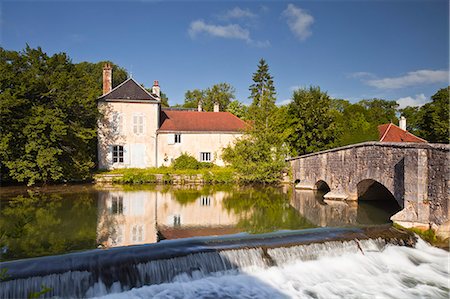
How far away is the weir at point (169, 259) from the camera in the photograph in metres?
6.73

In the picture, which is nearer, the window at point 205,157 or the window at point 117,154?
the window at point 117,154

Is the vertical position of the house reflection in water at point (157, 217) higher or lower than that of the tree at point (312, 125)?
lower

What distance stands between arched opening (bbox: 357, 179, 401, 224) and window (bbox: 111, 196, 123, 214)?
1000cm

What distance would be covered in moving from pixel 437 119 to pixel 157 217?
1274 inches

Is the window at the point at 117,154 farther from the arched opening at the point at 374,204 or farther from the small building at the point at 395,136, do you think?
the small building at the point at 395,136

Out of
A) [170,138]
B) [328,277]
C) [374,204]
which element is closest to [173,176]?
[170,138]

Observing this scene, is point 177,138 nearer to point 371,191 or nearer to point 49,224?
point 371,191

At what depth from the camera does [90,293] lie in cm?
686

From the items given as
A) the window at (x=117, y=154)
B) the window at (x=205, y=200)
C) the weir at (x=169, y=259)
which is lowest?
the weir at (x=169, y=259)

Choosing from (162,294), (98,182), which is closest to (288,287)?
(162,294)

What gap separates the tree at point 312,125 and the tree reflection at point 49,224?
52.6 feet

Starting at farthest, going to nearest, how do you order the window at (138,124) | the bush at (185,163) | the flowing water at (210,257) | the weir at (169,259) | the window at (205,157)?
the window at (205,157) < the window at (138,124) < the bush at (185,163) < the flowing water at (210,257) < the weir at (169,259)

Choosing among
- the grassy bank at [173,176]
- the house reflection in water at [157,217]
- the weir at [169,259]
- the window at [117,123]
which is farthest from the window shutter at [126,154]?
the weir at [169,259]

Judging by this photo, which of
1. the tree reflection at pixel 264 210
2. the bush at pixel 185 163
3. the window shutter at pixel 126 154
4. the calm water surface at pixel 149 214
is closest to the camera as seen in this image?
the calm water surface at pixel 149 214
